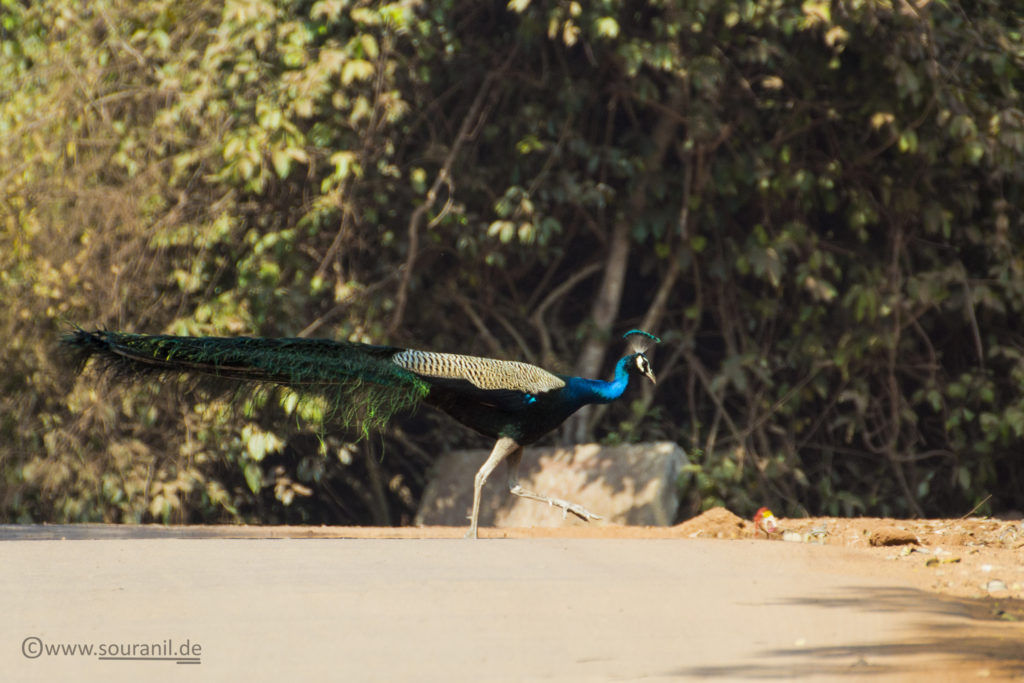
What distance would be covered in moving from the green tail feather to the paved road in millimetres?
1190

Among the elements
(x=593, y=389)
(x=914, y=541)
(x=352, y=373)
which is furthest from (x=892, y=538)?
(x=352, y=373)

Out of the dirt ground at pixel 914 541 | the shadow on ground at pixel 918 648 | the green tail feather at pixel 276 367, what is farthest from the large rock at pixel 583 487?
the shadow on ground at pixel 918 648

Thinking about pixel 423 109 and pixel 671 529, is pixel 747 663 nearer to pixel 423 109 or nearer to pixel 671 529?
pixel 671 529

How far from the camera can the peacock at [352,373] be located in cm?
652

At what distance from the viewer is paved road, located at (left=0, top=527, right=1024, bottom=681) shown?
10.8 ft

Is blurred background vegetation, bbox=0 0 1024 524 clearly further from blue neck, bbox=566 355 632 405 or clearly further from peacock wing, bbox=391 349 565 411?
peacock wing, bbox=391 349 565 411

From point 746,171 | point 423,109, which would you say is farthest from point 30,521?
point 746,171

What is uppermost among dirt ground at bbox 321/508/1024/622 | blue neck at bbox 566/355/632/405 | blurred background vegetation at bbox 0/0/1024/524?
blurred background vegetation at bbox 0/0/1024/524

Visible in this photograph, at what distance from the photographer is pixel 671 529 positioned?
7.54m

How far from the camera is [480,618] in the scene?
395 centimetres

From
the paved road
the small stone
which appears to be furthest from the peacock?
the small stone

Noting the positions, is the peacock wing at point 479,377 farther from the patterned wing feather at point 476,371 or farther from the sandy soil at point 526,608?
the sandy soil at point 526,608

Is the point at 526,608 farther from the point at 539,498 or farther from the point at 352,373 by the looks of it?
the point at 539,498

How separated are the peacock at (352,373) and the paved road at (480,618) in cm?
121
